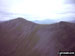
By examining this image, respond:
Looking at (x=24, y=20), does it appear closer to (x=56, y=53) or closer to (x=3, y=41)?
(x=3, y=41)

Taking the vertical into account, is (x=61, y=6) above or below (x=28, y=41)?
above

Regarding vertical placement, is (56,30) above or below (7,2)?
below

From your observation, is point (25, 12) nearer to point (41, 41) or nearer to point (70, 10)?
point (41, 41)

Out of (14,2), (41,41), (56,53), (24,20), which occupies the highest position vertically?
(14,2)

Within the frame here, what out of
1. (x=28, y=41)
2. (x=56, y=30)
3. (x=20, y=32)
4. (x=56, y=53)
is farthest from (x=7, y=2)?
(x=56, y=53)

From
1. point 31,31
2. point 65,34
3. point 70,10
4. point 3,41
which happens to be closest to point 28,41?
point 31,31
